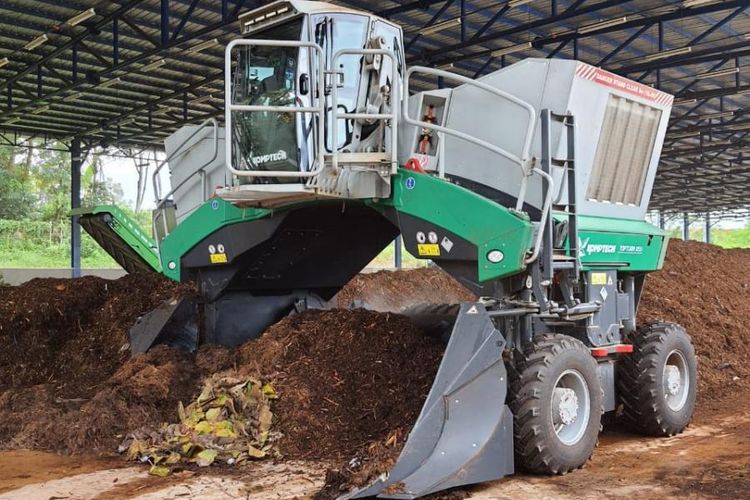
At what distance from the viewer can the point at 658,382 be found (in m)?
6.11

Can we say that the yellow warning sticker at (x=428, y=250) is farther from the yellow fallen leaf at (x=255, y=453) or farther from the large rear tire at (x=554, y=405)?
the yellow fallen leaf at (x=255, y=453)

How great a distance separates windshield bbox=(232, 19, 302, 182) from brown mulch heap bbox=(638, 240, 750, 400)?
524 centimetres

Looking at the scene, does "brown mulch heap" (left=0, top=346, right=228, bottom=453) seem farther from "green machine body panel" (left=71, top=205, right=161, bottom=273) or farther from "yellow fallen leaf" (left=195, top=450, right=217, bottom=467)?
"green machine body panel" (left=71, top=205, right=161, bottom=273)

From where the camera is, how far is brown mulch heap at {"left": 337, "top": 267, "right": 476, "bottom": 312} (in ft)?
41.1

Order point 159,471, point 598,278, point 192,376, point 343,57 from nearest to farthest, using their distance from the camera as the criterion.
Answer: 1. point 159,471
2. point 343,57
3. point 598,278
4. point 192,376

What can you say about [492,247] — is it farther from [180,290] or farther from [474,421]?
[180,290]

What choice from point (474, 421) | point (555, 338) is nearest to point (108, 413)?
point (474, 421)

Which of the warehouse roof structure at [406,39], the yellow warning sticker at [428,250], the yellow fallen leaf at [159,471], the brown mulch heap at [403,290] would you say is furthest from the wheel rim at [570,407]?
the warehouse roof structure at [406,39]

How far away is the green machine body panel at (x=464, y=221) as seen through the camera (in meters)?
5.05

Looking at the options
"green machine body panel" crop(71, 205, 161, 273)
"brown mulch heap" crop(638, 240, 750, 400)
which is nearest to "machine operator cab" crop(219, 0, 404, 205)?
"green machine body panel" crop(71, 205, 161, 273)

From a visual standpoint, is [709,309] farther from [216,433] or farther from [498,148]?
[216,433]

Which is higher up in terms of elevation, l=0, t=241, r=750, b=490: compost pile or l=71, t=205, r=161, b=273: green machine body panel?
l=71, t=205, r=161, b=273: green machine body panel

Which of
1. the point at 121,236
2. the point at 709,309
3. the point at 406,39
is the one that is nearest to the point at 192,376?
the point at 121,236

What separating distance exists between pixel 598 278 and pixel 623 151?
1.04 meters
